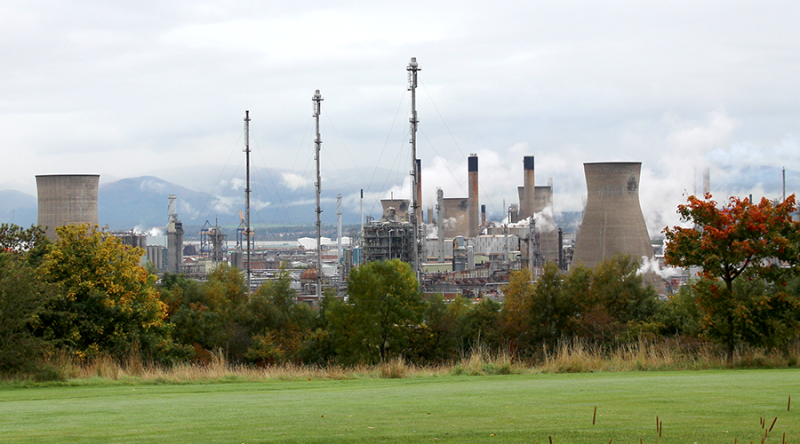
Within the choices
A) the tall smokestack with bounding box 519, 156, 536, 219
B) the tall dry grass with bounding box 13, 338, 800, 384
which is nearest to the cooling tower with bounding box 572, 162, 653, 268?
the tall dry grass with bounding box 13, 338, 800, 384

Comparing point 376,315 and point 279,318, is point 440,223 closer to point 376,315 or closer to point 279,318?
point 279,318

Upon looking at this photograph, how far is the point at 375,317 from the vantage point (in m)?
21.8

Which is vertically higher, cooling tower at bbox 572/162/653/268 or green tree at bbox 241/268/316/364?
cooling tower at bbox 572/162/653/268

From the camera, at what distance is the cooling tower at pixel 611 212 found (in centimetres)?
3581

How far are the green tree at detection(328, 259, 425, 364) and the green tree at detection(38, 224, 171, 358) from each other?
7.18 m

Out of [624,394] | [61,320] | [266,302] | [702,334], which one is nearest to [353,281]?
Result: [266,302]

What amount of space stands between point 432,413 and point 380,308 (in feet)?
55.5

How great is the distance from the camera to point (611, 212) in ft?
118

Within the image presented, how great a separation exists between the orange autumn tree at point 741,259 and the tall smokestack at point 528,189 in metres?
60.2

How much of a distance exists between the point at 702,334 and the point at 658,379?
474 centimetres

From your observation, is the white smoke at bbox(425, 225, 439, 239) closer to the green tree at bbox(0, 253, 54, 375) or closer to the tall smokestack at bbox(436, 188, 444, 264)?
the tall smokestack at bbox(436, 188, 444, 264)

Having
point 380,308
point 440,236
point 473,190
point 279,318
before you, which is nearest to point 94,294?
point 380,308

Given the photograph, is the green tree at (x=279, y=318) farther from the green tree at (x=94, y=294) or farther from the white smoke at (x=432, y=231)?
the white smoke at (x=432, y=231)

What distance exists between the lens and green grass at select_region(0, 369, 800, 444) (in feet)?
14.8
